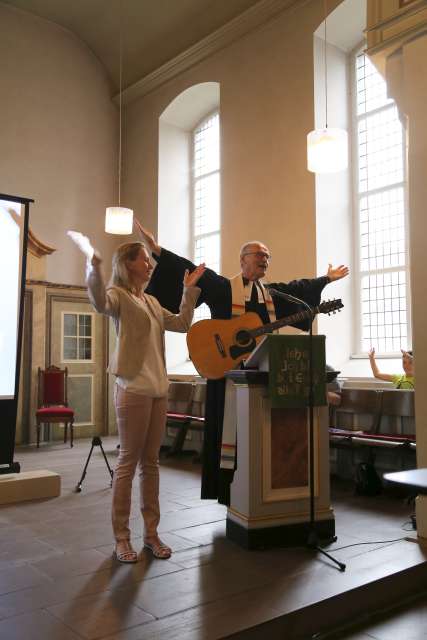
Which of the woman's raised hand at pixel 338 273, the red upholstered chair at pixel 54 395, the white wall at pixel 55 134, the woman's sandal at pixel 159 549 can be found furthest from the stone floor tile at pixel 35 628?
the white wall at pixel 55 134

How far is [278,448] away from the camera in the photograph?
10.9 ft

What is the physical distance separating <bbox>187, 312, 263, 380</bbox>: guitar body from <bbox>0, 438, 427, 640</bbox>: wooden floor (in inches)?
38.5

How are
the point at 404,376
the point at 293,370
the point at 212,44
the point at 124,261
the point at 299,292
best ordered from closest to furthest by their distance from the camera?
the point at 124,261, the point at 293,370, the point at 299,292, the point at 404,376, the point at 212,44

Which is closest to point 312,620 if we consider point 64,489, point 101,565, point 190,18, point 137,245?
point 101,565

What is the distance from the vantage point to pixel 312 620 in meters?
2.44

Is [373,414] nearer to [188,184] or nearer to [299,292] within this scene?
[299,292]

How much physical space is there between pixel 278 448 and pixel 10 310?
2455 mm

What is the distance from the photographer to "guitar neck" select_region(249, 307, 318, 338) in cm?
314

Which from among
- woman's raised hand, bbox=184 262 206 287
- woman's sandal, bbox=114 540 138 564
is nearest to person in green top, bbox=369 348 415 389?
woman's raised hand, bbox=184 262 206 287

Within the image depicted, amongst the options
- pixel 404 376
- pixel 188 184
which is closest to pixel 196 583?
pixel 404 376

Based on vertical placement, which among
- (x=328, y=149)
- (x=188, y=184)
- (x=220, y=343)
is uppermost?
(x=188, y=184)

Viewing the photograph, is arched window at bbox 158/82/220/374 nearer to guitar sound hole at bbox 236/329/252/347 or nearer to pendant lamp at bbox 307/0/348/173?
pendant lamp at bbox 307/0/348/173

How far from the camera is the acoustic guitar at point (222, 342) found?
3641 mm

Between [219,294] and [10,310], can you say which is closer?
[219,294]
